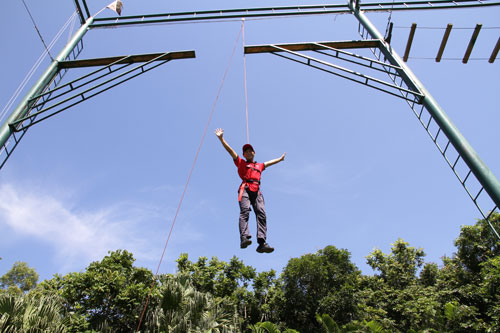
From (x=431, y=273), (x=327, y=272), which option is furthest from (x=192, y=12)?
(x=431, y=273)

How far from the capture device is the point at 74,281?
1452 cm

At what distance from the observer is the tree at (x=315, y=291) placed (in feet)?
57.5

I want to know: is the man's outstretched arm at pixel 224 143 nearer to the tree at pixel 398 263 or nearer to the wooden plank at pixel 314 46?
the wooden plank at pixel 314 46

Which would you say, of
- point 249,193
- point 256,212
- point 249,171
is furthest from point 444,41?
point 256,212

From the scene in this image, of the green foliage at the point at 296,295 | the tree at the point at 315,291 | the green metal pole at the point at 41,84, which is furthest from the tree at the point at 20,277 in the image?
the green metal pole at the point at 41,84

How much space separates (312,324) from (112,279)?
460 inches

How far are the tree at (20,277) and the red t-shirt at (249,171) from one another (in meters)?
30.3

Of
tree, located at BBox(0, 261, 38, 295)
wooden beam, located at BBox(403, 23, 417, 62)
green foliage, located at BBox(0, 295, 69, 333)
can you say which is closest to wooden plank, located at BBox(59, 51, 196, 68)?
wooden beam, located at BBox(403, 23, 417, 62)

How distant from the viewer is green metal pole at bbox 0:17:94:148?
493 centimetres

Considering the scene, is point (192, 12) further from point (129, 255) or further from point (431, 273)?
point (431, 273)

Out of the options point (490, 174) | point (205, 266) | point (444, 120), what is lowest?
point (490, 174)

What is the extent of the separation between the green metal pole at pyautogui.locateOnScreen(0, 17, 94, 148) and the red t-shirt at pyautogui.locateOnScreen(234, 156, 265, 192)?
3.70 m

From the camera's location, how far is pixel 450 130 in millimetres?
4469

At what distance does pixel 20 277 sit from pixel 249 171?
104 feet
